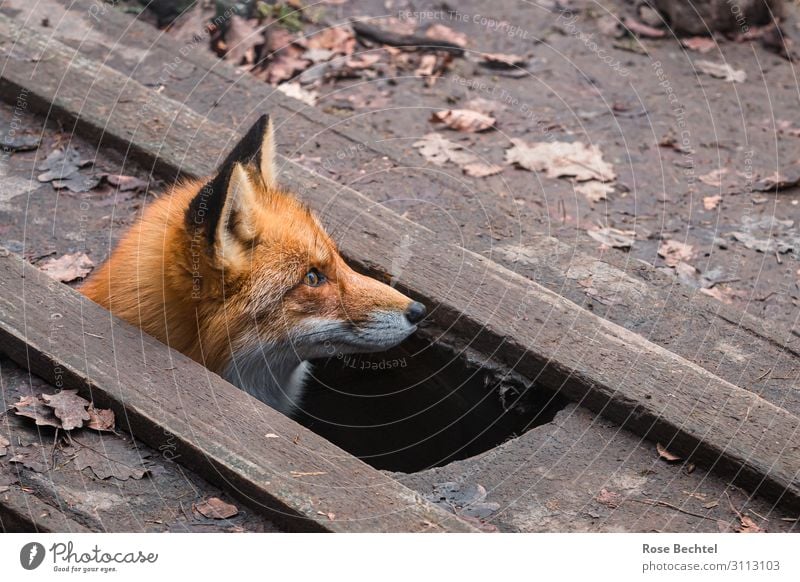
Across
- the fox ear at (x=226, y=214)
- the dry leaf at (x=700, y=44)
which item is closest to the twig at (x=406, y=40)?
the dry leaf at (x=700, y=44)

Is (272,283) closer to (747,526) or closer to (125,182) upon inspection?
(125,182)

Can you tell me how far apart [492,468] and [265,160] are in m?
1.97

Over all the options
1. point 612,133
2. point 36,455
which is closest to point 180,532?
point 36,455

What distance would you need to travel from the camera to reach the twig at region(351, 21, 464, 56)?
8773mm

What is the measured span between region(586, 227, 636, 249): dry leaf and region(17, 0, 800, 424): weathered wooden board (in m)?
0.67

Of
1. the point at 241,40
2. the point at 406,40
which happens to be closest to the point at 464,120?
the point at 406,40

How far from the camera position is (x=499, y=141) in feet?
24.9

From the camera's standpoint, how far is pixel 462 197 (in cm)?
615

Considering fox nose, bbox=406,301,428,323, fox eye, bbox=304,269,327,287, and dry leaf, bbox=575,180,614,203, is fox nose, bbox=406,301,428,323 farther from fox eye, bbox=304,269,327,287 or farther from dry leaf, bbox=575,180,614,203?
dry leaf, bbox=575,180,614,203

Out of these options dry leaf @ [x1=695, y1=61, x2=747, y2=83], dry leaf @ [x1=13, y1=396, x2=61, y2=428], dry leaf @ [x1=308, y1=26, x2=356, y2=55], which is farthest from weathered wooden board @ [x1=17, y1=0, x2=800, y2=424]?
dry leaf @ [x1=695, y1=61, x2=747, y2=83]

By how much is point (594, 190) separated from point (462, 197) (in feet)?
4.64

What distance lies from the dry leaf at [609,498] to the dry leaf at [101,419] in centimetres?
215

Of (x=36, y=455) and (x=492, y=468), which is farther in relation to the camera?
(x=492, y=468)

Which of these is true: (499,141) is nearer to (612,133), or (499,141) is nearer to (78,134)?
(612,133)
